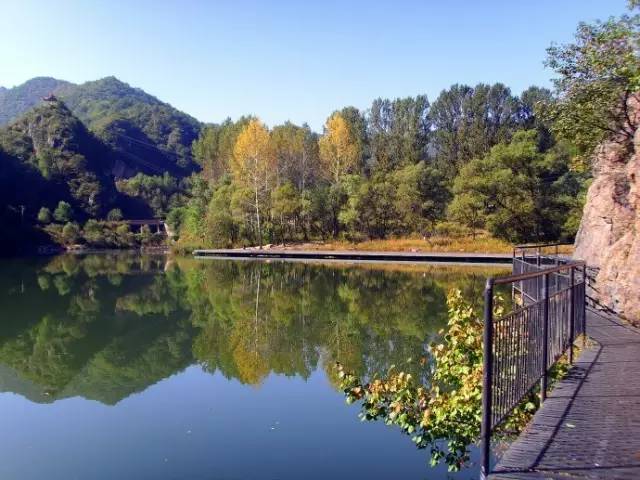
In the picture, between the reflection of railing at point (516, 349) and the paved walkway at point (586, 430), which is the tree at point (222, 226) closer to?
the paved walkway at point (586, 430)

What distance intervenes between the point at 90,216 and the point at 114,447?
7798 centimetres

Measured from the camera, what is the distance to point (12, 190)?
7425cm

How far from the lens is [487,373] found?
3500mm

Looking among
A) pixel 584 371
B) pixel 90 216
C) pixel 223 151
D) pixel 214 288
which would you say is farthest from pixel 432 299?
pixel 90 216

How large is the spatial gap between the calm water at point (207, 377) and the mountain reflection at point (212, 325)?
0.06 meters

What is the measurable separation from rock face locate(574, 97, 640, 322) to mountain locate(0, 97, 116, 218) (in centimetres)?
6909

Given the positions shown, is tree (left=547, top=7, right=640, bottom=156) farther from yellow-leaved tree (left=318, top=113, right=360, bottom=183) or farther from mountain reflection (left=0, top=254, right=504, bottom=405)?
yellow-leaved tree (left=318, top=113, right=360, bottom=183)

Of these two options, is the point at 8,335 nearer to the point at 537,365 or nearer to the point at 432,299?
the point at 432,299

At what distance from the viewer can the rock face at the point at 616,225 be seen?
8273 mm

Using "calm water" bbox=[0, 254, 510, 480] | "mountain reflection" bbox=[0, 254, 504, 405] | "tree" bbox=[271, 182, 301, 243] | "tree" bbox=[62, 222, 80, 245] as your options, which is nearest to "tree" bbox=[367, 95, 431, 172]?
"tree" bbox=[271, 182, 301, 243]

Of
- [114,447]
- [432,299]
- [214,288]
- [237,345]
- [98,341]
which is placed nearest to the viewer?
[114,447]

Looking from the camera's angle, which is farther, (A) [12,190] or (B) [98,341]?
(A) [12,190]

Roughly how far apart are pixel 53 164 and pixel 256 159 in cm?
5018

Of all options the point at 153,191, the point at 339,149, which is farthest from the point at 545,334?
the point at 153,191
